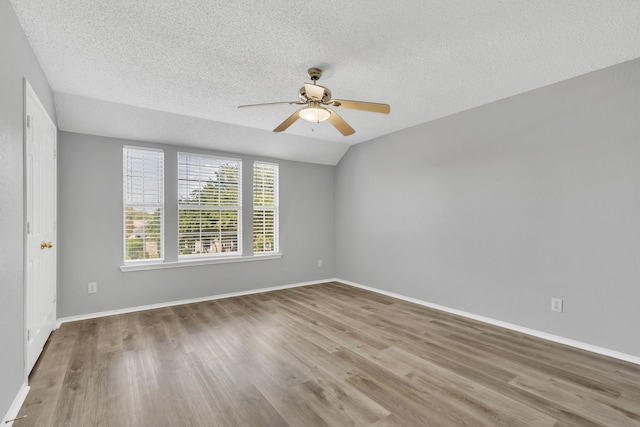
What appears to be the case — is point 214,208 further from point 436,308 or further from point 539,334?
point 539,334

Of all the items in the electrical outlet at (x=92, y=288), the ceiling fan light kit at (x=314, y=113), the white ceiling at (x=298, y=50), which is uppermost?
the white ceiling at (x=298, y=50)

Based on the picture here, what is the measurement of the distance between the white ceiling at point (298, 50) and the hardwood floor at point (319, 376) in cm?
257

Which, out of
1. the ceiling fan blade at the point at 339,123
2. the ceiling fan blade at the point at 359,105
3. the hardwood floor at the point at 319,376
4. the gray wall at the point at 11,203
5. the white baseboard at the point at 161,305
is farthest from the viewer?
the white baseboard at the point at 161,305

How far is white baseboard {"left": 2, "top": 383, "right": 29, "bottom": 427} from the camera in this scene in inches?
70.5

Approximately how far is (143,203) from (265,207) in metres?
1.86

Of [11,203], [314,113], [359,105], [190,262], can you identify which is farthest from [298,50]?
[190,262]

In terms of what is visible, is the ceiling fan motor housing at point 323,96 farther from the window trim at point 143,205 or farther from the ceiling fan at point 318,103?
the window trim at point 143,205

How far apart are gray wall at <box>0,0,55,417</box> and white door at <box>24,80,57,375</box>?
0.53ft

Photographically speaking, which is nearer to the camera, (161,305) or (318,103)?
(318,103)

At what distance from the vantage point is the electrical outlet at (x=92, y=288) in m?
3.82

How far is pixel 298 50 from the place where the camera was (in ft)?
7.91

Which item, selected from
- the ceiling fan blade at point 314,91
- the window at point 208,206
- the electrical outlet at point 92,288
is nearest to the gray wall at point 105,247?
the electrical outlet at point 92,288

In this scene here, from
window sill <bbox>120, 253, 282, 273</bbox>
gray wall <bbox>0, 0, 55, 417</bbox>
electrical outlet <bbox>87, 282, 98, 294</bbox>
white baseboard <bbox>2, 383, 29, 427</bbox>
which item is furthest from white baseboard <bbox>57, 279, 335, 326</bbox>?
gray wall <bbox>0, 0, 55, 417</bbox>

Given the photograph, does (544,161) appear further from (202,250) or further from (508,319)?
(202,250)
